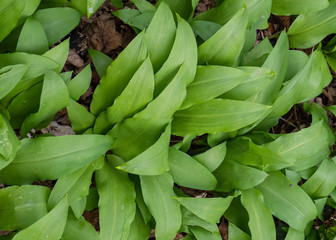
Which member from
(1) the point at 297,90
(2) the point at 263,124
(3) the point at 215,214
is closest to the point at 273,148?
(2) the point at 263,124

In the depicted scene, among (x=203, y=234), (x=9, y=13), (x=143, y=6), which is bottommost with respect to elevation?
(x=203, y=234)

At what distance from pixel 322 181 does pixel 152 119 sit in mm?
935

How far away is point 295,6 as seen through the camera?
179 centimetres

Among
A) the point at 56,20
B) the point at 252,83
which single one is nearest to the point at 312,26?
the point at 252,83

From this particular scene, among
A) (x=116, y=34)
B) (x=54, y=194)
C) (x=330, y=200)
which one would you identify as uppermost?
(x=116, y=34)

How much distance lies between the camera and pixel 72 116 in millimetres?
1434

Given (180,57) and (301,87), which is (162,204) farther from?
(301,87)

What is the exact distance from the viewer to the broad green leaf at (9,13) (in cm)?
127

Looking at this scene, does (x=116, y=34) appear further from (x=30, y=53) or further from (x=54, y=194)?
(x=54, y=194)

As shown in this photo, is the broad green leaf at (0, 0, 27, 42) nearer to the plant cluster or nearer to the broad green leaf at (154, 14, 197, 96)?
the plant cluster

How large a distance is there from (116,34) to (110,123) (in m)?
0.58

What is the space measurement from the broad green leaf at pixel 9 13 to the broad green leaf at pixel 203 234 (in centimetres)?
107

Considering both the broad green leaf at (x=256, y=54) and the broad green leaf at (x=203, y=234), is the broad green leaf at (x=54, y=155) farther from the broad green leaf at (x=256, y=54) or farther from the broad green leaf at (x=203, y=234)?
the broad green leaf at (x=256, y=54)

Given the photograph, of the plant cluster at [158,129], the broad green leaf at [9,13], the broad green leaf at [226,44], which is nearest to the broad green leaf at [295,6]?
the plant cluster at [158,129]
